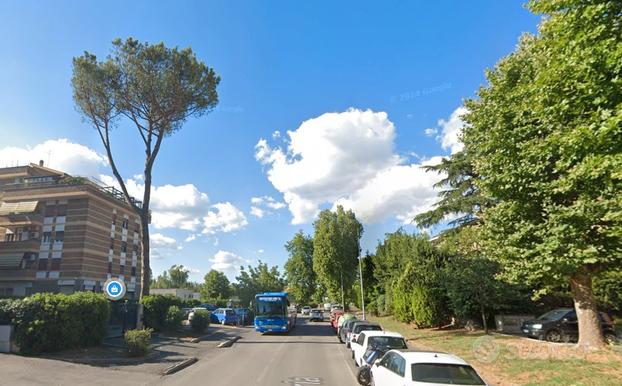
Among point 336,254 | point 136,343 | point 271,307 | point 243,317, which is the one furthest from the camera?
point 336,254

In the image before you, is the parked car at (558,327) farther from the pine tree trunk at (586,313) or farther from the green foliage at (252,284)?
the green foliage at (252,284)

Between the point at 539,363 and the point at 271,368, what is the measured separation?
8520 millimetres

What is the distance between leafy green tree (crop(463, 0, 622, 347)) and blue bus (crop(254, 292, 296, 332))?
58.3 ft

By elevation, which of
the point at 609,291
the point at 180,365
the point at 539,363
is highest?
the point at 609,291

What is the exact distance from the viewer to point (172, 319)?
24688 mm

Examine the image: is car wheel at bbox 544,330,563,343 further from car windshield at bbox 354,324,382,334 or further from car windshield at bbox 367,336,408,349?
car windshield at bbox 367,336,408,349

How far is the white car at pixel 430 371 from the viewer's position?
284 inches

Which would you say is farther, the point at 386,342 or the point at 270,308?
the point at 270,308

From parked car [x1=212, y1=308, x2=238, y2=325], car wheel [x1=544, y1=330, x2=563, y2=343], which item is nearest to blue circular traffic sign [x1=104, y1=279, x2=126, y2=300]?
car wheel [x1=544, y1=330, x2=563, y2=343]

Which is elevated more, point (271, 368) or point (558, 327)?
point (558, 327)

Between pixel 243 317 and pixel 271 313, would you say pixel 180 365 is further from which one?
pixel 243 317

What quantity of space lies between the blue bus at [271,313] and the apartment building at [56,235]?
78.3ft

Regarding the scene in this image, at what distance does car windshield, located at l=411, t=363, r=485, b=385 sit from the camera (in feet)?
23.7

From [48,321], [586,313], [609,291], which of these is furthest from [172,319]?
[609,291]
